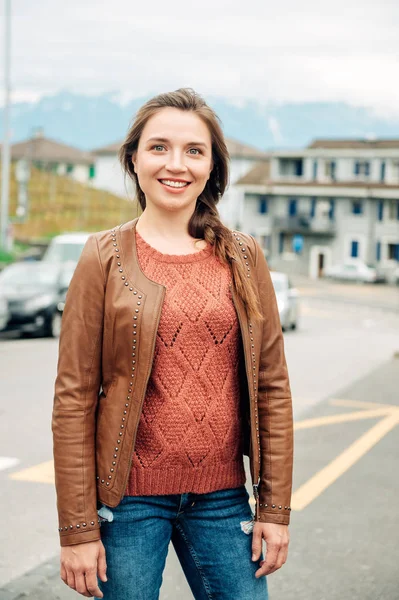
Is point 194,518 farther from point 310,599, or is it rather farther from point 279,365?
point 310,599

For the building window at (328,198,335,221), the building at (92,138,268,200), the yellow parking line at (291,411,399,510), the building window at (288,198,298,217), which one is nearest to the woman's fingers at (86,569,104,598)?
the yellow parking line at (291,411,399,510)

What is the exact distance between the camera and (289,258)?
235 ft

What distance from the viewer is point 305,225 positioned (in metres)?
70.2

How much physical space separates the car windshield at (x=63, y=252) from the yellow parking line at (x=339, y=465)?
1370 cm

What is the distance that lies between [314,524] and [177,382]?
135 inches

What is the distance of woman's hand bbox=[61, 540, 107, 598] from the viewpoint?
242 cm

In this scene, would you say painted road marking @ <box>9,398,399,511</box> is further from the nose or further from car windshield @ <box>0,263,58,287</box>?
car windshield @ <box>0,263,58,287</box>

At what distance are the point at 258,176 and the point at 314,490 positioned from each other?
228ft

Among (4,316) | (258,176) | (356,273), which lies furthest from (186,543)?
(258,176)

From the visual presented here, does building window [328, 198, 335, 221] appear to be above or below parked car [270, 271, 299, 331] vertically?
below

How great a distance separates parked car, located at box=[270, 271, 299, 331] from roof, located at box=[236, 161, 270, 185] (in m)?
47.6

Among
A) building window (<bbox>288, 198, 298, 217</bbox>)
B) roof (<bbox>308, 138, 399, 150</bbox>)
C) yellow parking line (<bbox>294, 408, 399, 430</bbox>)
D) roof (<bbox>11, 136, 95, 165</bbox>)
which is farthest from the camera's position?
roof (<bbox>11, 136, 95, 165</bbox>)

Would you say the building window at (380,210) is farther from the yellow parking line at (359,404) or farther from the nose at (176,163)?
the nose at (176,163)

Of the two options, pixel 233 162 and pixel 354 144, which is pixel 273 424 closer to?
pixel 354 144
